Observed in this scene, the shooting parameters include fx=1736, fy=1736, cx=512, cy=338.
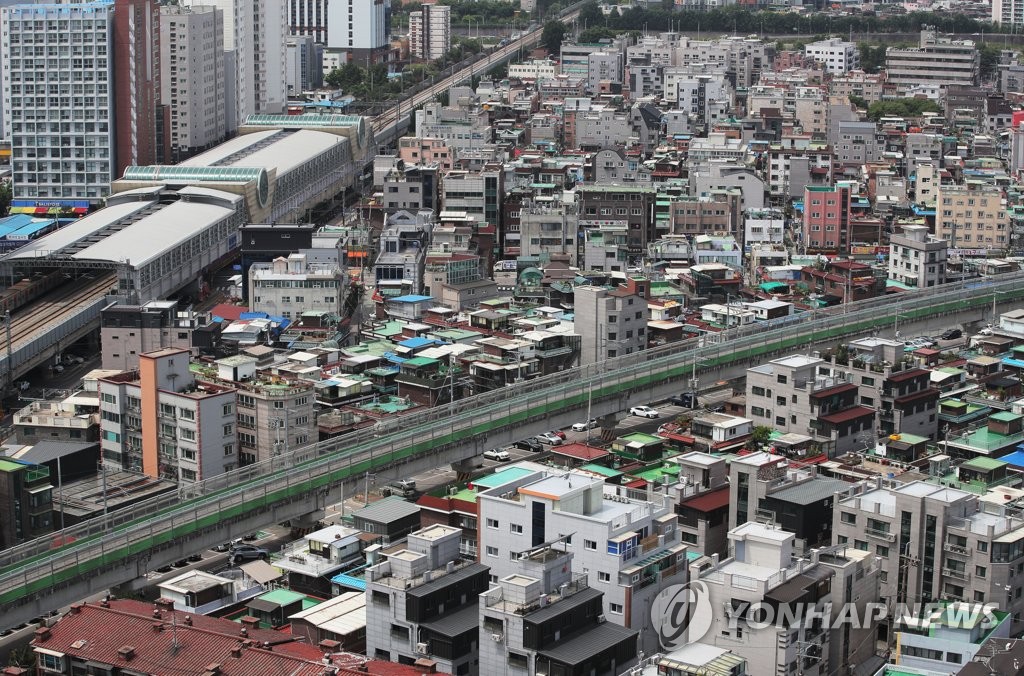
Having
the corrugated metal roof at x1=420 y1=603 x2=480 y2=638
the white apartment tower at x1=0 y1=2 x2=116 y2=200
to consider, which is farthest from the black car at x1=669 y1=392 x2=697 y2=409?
the white apartment tower at x1=0 y1=2 x2=116 y2=200

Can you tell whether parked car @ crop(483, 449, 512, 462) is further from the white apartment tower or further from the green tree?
the green tree

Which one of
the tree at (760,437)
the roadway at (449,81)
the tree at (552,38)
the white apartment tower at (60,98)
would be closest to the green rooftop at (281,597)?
the tree at (760,437)

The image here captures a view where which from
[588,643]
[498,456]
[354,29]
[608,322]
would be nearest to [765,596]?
[588,643]

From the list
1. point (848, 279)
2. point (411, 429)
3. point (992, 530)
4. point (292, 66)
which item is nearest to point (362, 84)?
point (292, 66)

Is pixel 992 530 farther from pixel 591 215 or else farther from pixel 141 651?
pixel 591 215

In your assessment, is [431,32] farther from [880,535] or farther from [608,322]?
[880,535]

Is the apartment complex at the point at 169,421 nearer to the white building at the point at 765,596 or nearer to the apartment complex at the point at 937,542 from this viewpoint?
the white building at the point at 765,596
